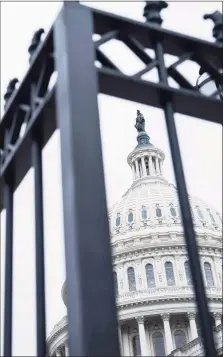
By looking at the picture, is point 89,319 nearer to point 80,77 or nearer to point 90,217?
point 90,217

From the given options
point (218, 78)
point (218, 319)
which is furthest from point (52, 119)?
point (218, 319)

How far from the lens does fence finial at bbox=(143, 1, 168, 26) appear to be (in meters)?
3.57

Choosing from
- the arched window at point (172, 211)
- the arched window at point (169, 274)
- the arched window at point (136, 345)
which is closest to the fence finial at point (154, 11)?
the arched window at point (136, 345)

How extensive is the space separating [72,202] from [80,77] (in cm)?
68

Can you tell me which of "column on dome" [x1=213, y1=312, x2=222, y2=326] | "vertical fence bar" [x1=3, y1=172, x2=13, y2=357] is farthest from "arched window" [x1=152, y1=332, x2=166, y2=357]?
"vertical fence bar" [x1=3, y1=172, x2=13, y2=357]

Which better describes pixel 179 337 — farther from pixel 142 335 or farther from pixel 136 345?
pixel 136 345

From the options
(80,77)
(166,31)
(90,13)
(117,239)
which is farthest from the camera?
(117,239)

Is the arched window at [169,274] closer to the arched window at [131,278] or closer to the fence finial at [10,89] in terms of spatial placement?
the arched window at [131,278]

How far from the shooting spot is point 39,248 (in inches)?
126

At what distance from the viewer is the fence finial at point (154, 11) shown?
3574 mm

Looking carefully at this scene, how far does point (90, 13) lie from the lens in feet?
10.7

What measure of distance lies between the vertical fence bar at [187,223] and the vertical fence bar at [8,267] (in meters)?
1.02

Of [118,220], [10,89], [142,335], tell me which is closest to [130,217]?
[118,220]

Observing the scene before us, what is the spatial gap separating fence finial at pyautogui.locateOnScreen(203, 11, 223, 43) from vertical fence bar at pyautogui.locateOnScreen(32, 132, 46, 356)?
1272 millimetres
